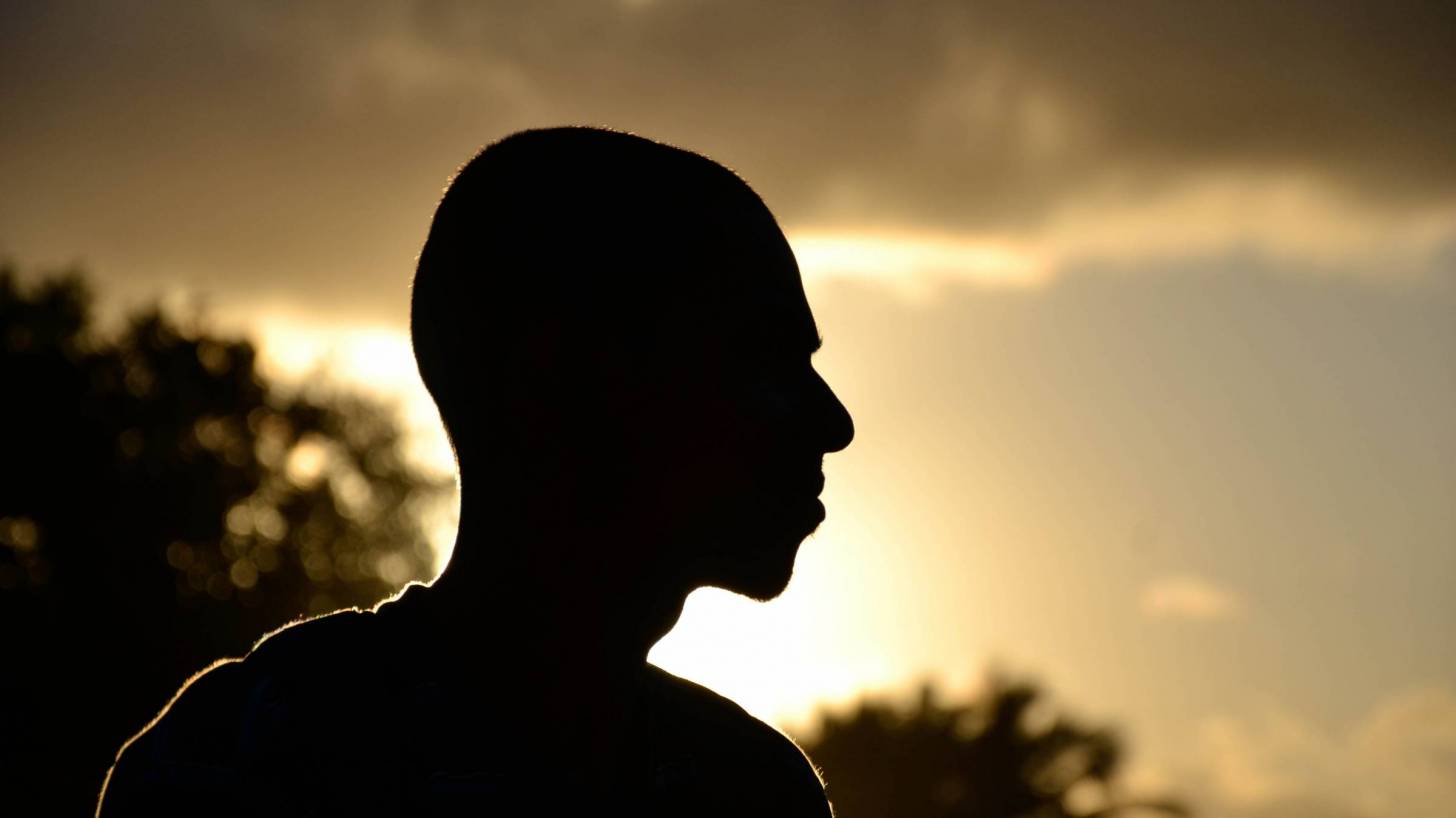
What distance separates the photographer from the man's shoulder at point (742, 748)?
3223 millimetres

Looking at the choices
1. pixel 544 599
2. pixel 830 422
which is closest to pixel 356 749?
pixel 544 599

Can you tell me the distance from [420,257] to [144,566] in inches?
1850

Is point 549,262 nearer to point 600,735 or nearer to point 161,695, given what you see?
point 600,735

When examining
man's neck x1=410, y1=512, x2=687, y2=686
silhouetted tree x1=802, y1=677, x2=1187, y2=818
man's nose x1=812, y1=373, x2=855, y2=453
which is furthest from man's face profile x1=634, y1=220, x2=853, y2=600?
silhouetted tree x1=802, y1=677, x2=1187, y2=818

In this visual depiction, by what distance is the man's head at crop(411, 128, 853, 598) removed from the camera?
2.89m

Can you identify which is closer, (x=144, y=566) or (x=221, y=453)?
(x=144, y=566)

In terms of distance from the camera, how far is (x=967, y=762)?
88.9ft

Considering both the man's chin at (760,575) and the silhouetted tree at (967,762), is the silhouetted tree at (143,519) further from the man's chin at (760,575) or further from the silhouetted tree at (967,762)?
the man's chin at (760,575)

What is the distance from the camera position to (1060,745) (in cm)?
2678

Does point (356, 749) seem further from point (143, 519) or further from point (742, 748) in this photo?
point (143, 519)

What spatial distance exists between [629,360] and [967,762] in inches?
988

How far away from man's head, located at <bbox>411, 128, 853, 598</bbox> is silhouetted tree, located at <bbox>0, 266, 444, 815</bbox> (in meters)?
40.2

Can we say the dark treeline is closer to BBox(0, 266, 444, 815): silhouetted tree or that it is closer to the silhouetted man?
BBox(0, 266, 444, 815): silhouetted tree

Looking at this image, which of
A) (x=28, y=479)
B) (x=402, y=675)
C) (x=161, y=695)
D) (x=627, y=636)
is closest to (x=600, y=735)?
(x=627, y=636)
